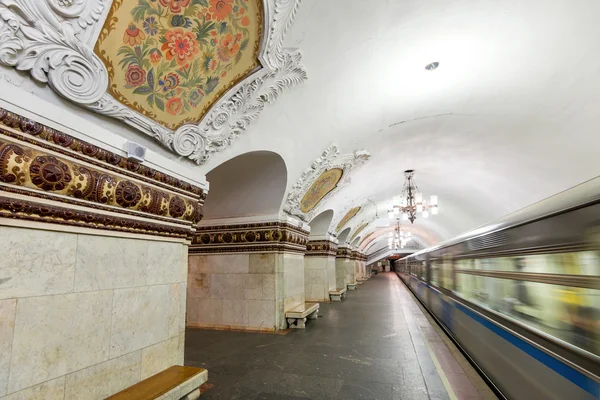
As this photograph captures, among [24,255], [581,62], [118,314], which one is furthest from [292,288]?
[581,62]

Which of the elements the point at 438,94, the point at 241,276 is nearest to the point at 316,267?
the point at 241,276

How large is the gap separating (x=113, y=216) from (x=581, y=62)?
17.1 feet

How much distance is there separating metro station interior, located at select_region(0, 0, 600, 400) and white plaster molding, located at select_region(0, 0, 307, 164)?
1 centimetres

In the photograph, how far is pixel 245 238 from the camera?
17.7ft

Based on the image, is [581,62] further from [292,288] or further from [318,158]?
[292,288]

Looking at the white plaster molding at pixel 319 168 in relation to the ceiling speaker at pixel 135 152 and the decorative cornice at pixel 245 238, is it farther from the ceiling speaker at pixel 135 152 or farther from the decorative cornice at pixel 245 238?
the ceiling speaker at pixel 135 152

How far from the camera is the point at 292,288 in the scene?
226 inches

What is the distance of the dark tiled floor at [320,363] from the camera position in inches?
109

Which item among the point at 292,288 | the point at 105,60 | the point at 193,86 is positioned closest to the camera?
the point at 105,60

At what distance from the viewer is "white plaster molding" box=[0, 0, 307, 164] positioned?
1.54 m

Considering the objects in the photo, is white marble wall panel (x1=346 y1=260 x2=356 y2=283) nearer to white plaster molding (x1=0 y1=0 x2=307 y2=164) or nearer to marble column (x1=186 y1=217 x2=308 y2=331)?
marble column (x1=186 y1=217 x2=308 y2=331)

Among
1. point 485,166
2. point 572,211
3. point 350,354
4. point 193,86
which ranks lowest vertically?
point 350,354

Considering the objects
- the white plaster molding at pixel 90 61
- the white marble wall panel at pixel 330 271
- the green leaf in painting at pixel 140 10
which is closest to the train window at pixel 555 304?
the white plaster molding at pixel 90 61

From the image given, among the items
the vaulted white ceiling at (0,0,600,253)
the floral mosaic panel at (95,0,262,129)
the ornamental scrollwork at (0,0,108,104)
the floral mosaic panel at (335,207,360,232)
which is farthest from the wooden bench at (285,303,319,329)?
the floral mosaic panel at (335,207,360,232)
